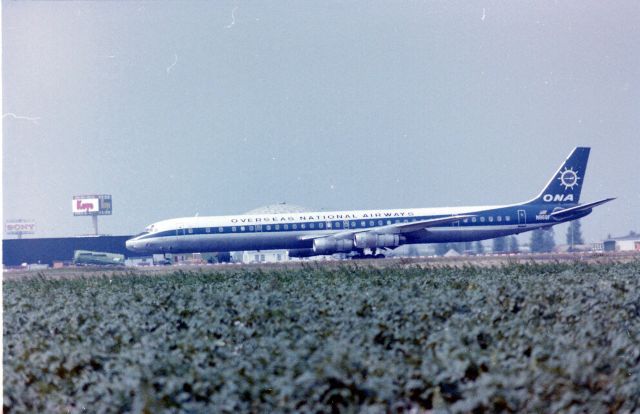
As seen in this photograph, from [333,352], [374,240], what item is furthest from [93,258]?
[333,352]

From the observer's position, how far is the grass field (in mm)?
7672

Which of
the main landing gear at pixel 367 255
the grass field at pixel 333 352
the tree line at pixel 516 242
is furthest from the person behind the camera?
the tree line at pixel 516 242

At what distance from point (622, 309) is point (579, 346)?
14.4ft

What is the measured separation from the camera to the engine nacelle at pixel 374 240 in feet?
176

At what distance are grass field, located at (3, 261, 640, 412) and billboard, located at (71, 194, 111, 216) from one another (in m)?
136

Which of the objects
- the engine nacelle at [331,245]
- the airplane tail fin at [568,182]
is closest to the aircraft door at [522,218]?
the airplane tail fin at [568,182]

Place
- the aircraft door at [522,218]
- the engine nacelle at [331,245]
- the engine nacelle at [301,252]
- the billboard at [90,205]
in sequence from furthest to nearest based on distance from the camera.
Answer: the billboard at [90,205]
the aircraft door at [522,218]
the engine nacelle at [301,252]
the engine nacelle at [331,245]

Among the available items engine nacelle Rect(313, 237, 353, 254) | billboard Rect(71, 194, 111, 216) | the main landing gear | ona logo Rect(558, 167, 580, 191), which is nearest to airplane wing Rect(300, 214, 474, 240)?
engine nacelle Rect(313, 237, 353, 254)

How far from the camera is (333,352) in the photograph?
27.9 ft

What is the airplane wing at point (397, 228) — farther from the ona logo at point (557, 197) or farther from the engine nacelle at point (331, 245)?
the ona logo at point (557, 197)

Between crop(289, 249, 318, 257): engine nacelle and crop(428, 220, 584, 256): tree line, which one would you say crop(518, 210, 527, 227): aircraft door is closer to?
crop(289, 249, 318, 257): engine nacelle

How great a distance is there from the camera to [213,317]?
40.9 ft

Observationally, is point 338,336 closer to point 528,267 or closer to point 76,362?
point 76,362

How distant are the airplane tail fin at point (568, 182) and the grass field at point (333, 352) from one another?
148 ft
